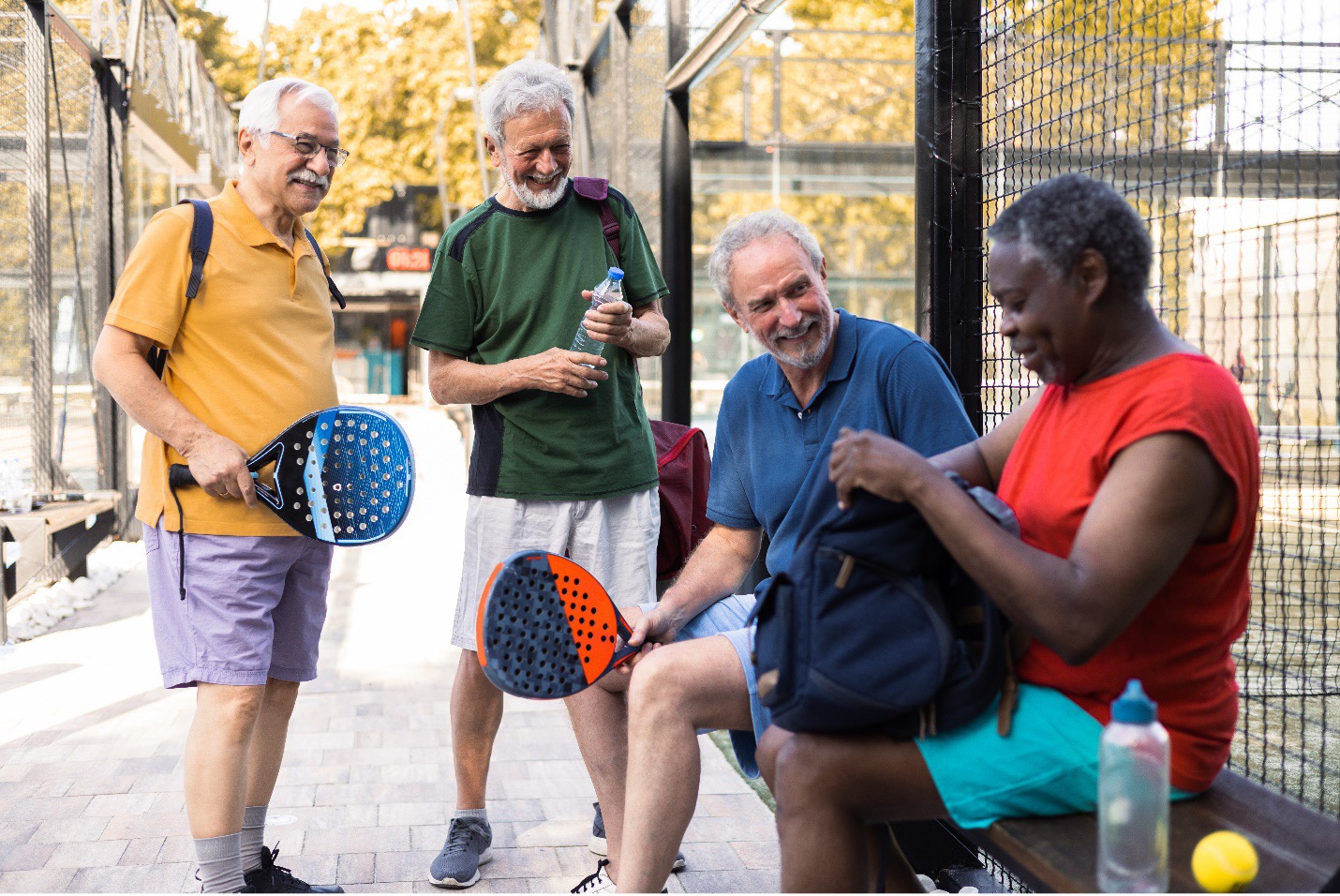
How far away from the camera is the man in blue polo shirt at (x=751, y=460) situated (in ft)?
8.73

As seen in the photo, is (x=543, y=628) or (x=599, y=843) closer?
(x=543, y=628)

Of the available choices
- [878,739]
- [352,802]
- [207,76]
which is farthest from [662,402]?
[207,76]

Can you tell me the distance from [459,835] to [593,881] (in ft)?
1.92

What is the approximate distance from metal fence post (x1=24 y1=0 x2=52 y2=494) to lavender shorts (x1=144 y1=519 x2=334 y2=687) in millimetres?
5798

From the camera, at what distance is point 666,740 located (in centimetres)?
266

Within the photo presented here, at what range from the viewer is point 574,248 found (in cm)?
365

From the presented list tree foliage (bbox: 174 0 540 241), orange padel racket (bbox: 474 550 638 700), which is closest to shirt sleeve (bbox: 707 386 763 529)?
orange padel racket (bbox: 474 550 638 700)

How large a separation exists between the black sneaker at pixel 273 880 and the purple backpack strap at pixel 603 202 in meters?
1.90

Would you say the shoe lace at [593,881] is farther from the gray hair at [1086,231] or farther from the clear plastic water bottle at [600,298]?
the gray hair at [1086,231]

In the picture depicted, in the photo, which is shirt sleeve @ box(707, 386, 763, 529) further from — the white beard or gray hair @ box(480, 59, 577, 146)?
gray hair @ box(480, 59, 577, 146)

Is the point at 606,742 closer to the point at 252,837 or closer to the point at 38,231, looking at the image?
the point at 252,837

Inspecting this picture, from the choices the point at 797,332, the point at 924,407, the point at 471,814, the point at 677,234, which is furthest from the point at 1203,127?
the point at 677,234

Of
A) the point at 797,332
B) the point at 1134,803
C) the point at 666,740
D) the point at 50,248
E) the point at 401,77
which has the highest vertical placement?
the point at 401,77

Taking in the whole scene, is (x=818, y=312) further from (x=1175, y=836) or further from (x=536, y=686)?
(x=1175, y=836)
